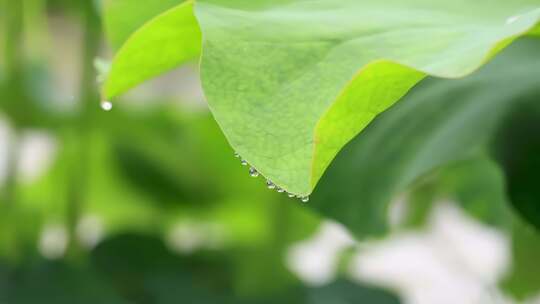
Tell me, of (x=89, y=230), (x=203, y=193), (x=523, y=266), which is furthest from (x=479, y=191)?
(x=89, y=230)

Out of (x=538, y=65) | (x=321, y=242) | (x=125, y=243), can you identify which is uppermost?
(x=538, y=65)

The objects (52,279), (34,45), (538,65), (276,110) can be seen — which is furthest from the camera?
(34,45)

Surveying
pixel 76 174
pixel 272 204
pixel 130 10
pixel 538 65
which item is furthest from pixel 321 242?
pixel 130 10

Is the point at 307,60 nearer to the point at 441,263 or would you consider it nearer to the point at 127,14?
the point at 127,14

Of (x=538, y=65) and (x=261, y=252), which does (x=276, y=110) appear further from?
(x=261, y=252)

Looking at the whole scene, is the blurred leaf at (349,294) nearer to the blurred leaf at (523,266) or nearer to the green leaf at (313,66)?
the blurred leaf at (523,266)

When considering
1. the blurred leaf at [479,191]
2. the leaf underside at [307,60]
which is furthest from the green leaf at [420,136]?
the blurred leaf at [479,191]

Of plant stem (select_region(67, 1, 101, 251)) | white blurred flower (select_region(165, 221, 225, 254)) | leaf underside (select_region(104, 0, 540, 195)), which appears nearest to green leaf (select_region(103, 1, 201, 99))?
leaf underside (select_region(104, 0, 540, 195))
